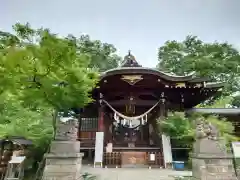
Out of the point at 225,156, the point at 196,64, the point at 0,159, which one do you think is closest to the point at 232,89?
the point at 196,64

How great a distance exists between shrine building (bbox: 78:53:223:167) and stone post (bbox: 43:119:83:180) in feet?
15.4

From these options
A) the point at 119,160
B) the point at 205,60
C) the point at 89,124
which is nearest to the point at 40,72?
the point at 119,160

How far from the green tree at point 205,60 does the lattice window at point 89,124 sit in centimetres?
1231

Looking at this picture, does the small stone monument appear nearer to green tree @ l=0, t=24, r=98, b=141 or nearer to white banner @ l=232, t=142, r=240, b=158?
white banner @ l=232, t=142, r=240, b=158

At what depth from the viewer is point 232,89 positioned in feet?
72.8

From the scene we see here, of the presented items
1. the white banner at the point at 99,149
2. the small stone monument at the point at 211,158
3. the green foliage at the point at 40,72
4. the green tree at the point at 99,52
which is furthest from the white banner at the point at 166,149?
the green tree at the point at 99,52

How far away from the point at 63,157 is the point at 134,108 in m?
7.00

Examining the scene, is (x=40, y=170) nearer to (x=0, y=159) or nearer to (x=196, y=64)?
(x=0, y=159)

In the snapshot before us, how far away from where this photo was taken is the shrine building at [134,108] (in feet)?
33.8

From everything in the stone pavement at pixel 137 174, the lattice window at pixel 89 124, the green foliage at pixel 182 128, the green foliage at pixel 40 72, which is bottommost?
the stone pavement at pixel 137 174

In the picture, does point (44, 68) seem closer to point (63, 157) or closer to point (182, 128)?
point (63, 157)

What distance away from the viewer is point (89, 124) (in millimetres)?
12773

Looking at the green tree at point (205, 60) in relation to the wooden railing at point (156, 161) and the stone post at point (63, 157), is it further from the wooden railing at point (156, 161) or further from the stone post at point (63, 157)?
the stone post at point (63, 157)

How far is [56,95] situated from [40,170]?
8.88ft
